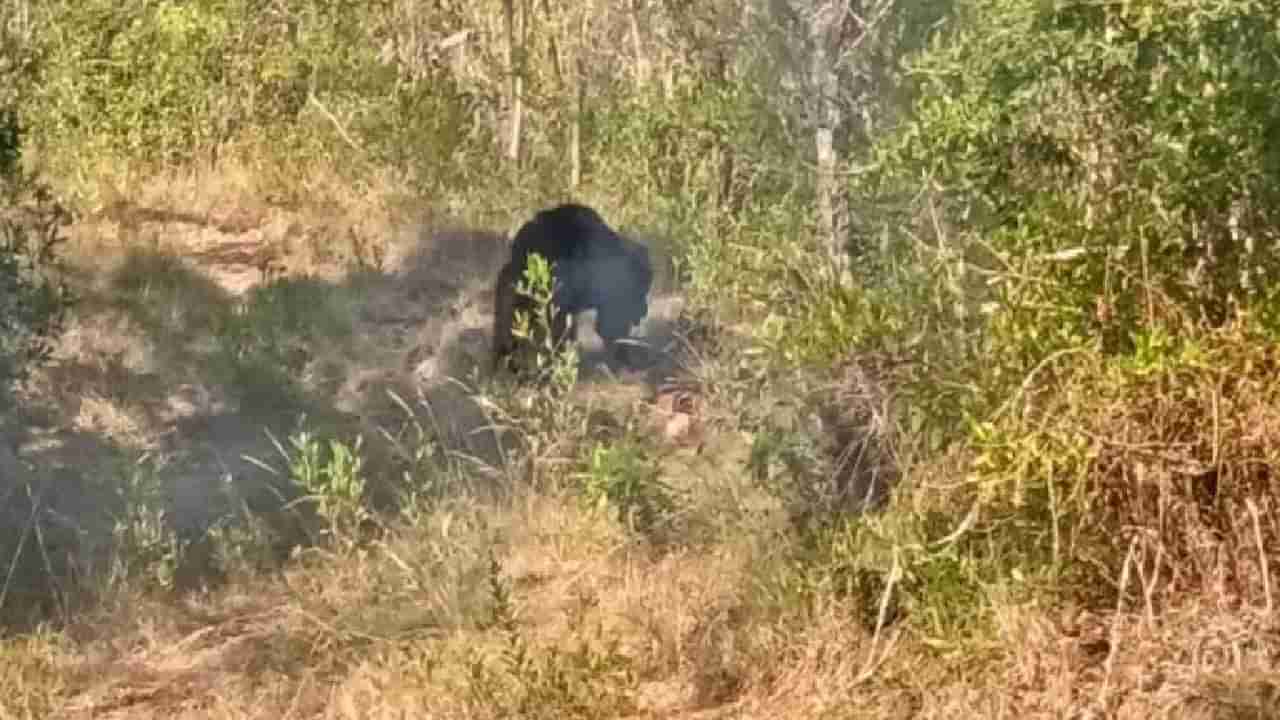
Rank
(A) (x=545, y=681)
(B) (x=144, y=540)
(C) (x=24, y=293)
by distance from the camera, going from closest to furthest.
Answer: (A) (x=545, y=681) → (B) (x=144, y=540) → (C) (x=24, y=293)

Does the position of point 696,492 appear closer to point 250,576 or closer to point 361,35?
point 250,576

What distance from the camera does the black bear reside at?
764 cm

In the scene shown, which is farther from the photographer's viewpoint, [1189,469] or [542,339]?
[542,339]

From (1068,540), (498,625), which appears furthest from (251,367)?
(1068,540)

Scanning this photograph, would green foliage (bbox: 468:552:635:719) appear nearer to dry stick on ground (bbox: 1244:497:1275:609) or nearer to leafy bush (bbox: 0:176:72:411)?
dry stick on ground (bbox: 1244:497:1275:609)

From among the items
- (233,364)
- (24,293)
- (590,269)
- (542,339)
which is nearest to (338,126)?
(233,364)

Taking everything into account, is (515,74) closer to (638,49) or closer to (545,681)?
(638,49)

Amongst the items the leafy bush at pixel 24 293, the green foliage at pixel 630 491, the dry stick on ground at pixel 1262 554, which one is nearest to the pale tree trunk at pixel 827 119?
the green foliage at pixel 630 491

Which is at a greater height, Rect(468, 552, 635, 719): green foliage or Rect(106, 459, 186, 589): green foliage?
Rect(468, 552, 635, 719): green foliage

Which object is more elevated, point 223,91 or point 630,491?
point 223,91

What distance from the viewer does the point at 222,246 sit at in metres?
9.61

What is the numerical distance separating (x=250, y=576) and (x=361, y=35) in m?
5.64

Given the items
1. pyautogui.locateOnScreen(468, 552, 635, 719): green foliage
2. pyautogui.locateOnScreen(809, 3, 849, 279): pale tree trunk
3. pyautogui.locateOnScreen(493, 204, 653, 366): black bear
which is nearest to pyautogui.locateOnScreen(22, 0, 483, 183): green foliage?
pyautogui.locateOnScreen(493, 204, 653, 366): black bear

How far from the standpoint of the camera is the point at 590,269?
7.67 meters
